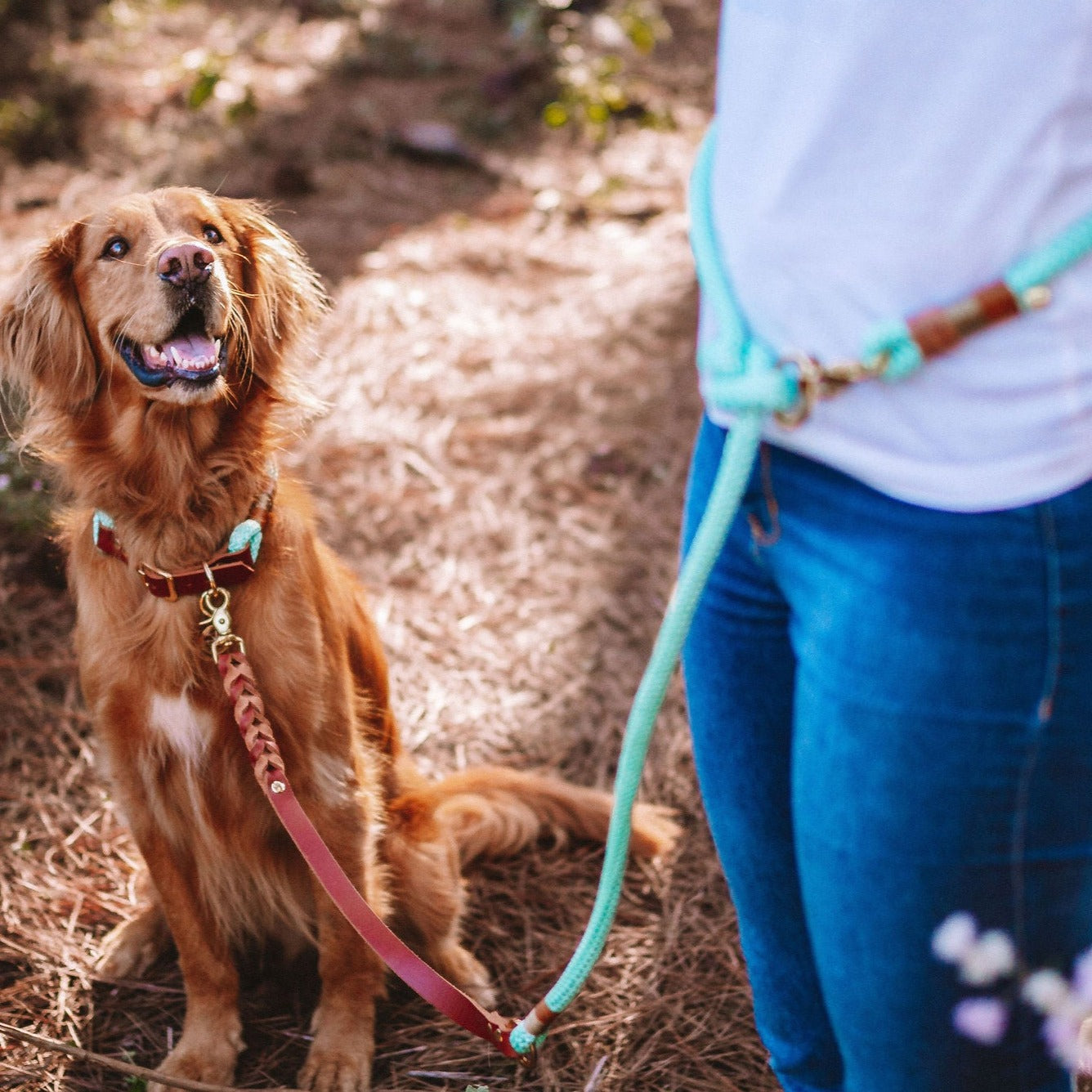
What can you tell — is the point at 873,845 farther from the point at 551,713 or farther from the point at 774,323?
the point at 551,713

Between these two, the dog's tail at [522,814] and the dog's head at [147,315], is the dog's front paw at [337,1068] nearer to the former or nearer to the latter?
the dog's tail at [522,814]

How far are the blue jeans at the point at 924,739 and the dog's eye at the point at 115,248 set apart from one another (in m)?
1.47

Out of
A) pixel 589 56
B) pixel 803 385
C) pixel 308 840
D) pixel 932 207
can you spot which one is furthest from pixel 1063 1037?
pixel 589 56

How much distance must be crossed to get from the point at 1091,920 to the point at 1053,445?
494mm

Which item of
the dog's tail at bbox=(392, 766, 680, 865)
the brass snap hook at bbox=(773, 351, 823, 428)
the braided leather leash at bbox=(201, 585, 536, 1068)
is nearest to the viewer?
the brass snap hook at bbox=(773, 351, 823, 428)

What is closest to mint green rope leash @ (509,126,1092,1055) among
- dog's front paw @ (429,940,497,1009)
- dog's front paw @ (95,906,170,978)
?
dog's front paw @ (429,940,497,1009)

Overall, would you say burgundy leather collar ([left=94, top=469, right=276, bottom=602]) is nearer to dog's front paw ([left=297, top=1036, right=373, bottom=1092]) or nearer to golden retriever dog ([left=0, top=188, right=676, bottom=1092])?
golden retriever dog ([left=0, top=188, right=676, bottom=1092])

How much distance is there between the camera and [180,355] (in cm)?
213

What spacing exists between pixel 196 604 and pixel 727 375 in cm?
129

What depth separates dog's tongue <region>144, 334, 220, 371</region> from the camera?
2.12 meters

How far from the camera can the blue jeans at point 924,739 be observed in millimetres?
993

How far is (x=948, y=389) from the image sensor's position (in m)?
0.99

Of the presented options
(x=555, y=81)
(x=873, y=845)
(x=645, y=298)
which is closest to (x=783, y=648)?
(x=873, y=845)

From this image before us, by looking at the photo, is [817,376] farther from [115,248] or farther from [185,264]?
[115,248]
